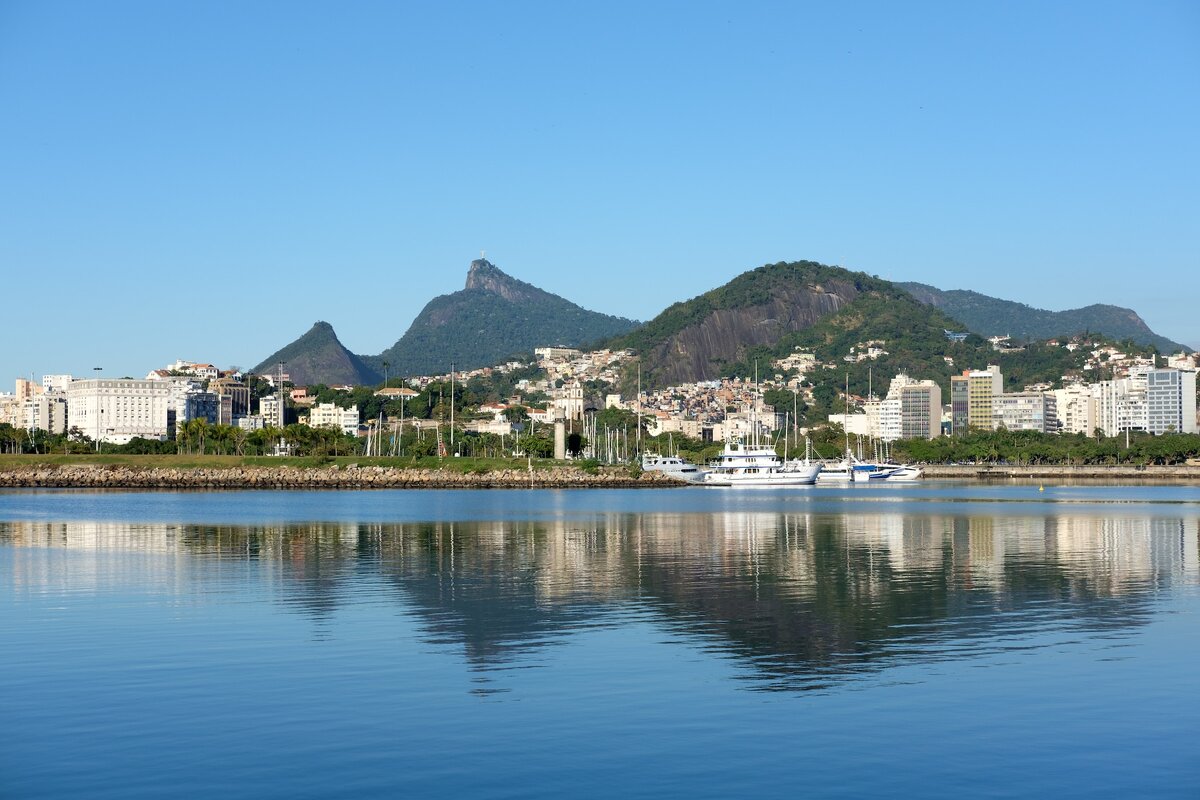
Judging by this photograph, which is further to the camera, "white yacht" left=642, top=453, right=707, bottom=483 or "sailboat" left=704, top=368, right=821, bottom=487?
"white yacht" left=642, top=453, right=707, bottom=483

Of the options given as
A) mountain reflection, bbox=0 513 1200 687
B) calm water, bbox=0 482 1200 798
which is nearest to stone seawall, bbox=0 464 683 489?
mountain reflection, bbox=0 513 1200 687

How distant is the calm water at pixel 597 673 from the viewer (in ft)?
41.1

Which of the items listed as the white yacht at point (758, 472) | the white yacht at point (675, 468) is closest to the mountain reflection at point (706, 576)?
the white yacht at point (758, 472)

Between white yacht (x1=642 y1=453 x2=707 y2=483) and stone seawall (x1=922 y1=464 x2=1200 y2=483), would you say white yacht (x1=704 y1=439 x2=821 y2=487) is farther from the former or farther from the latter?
stone seawall (x1=922 y1=464 x2=1200 y2=483)

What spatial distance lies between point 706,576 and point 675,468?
329 feet

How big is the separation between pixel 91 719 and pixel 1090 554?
92.4 feet

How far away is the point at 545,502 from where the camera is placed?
75500 mm

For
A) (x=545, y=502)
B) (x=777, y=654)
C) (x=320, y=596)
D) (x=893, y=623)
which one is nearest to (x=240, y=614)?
(x=320, y=596)

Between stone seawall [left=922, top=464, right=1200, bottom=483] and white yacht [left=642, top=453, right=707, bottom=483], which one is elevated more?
white yacht [left=642, top=453, right=707, bottom=483]

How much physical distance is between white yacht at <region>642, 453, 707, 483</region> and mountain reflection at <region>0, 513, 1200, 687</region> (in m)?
73.4

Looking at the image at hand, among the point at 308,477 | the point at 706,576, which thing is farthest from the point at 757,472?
the point at 706,576

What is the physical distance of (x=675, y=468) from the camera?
424 feet

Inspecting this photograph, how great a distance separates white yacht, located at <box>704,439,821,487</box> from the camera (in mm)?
111375

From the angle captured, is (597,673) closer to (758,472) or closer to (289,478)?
(289,478)
